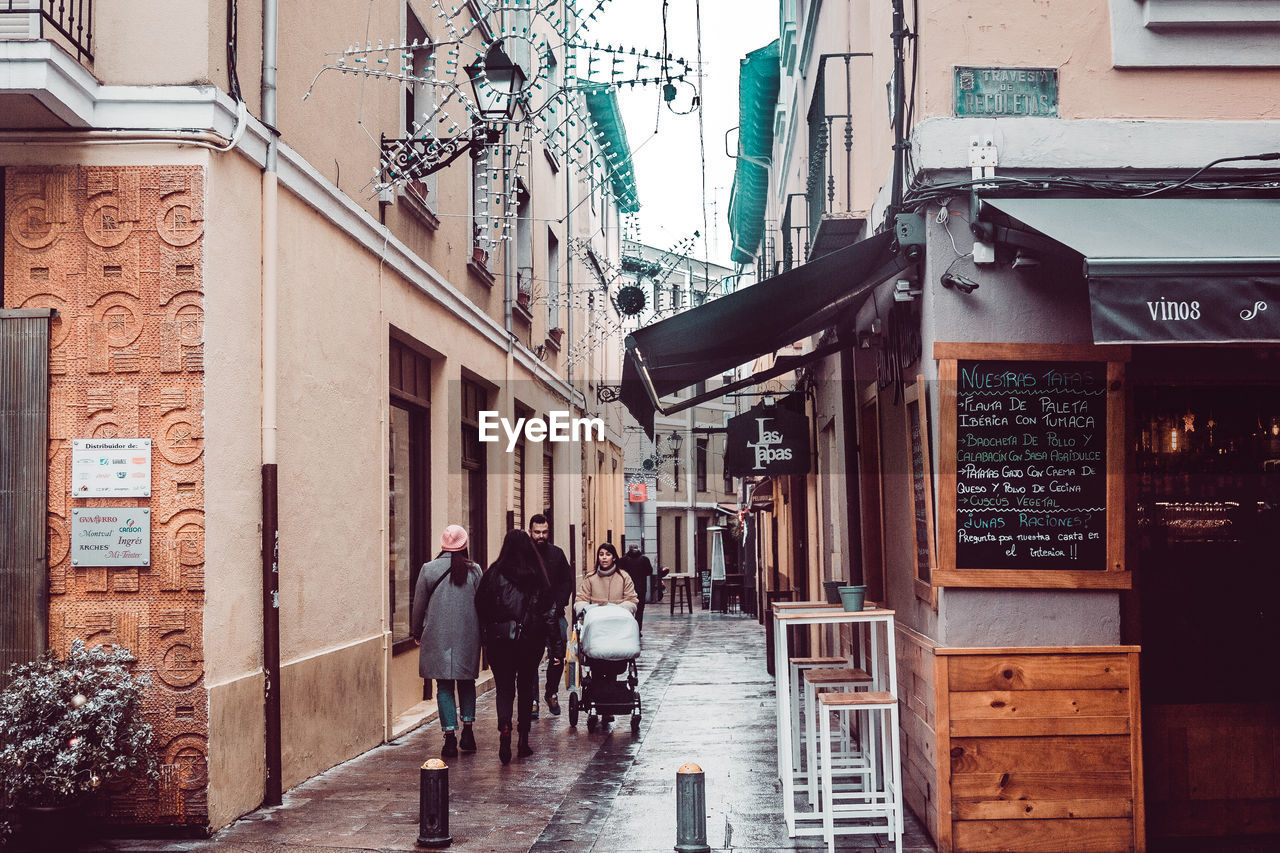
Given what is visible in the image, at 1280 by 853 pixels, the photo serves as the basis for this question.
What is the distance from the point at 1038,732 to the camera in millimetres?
6527

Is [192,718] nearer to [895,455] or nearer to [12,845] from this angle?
[12,845]

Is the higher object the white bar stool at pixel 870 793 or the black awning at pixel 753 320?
the black awning at pixel 753 320

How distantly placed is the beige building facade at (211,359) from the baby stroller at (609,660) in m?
1.81

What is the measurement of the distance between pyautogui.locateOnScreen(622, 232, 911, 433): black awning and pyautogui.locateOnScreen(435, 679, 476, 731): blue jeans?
3061 millimetres

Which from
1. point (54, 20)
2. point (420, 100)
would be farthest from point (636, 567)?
point (54, 20)

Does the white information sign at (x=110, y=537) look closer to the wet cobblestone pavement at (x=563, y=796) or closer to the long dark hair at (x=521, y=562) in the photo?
the wet cobblestone pavement at (x=563, y=796)

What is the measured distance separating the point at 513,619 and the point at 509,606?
0.11 metres

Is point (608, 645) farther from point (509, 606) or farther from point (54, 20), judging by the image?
point (54, 20)

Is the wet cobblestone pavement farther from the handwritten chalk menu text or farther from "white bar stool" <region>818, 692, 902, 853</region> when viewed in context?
the handwritten chalk menu text

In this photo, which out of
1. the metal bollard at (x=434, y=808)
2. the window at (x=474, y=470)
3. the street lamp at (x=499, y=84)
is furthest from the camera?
the window at (x=474, y=470)

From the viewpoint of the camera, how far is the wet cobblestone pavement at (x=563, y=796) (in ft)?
22.6

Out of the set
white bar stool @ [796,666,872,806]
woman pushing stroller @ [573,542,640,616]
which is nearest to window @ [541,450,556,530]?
woman pushing stroller @ [573,542,640,616]

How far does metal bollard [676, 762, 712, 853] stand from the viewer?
5.88 m

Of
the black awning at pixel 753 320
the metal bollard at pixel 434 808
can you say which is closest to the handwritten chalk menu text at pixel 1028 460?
the black awning at pixel 753 320
